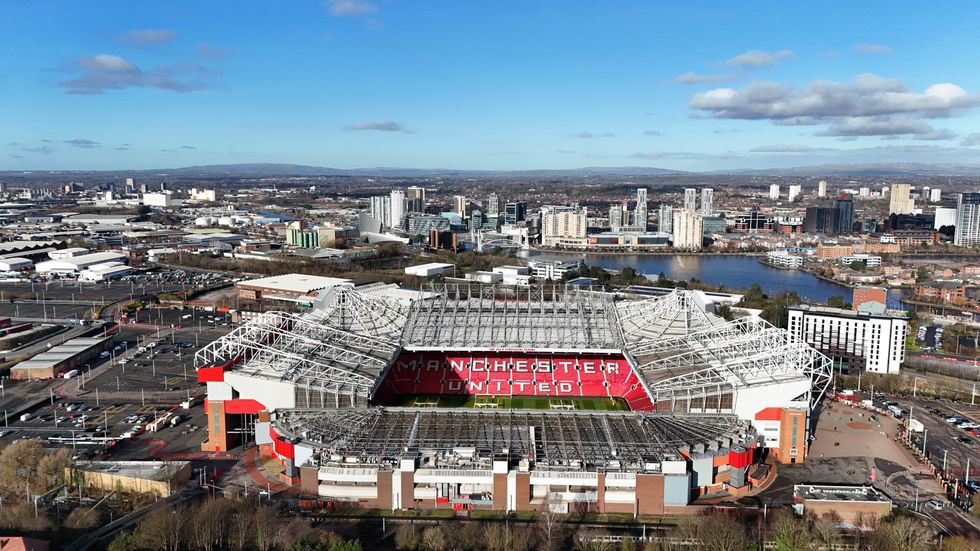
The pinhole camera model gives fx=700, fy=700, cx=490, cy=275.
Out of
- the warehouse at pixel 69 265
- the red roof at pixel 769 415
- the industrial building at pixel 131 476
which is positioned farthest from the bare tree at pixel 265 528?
the warehouse at pixel 69 265

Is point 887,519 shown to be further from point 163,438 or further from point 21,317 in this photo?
point 21,317

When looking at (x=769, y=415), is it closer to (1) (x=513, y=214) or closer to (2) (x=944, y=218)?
(1) (x=513, y=214)

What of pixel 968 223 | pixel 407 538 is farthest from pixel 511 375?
pixel 968 223

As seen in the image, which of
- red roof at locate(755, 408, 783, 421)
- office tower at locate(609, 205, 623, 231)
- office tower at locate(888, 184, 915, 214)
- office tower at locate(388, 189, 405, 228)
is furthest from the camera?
office tower at locate(888, 184, 915, 214)

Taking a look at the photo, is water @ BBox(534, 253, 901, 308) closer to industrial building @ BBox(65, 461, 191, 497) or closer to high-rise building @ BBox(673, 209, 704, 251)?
high-rise building @ BBox(673, 209, 704, 251)

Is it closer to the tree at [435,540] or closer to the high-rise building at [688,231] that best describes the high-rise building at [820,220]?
the high-rise building at [688,231]

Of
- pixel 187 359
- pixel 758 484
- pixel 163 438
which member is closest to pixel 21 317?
pixel 187 359

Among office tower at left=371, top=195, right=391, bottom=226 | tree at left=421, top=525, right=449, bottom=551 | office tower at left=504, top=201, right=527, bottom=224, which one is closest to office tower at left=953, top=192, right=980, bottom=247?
office tower at left=504, top=201, right=527, bottom=224
